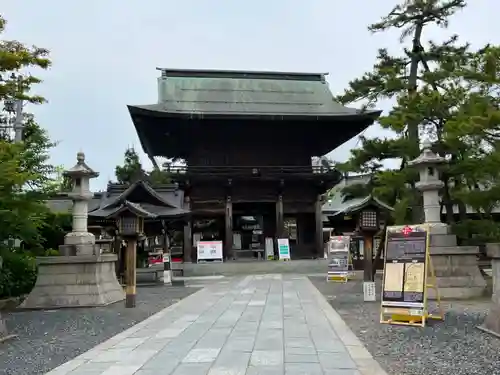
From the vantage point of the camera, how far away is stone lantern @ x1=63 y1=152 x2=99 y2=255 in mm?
12297

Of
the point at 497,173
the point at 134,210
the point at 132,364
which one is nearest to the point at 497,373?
the point at 132,364

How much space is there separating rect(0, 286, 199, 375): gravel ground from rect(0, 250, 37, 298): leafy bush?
7.76 ft

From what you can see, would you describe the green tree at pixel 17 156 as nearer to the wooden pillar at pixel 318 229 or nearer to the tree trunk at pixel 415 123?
the tree trunk at pixel 415 123

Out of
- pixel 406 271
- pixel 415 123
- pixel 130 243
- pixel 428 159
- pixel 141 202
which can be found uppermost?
pixel 415 123

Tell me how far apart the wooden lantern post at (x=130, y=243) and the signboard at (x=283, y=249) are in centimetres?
1358

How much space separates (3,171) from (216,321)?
14.3 feet

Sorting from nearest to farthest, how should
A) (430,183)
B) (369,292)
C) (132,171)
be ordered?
(369,292) → (430,183) → (132,171)

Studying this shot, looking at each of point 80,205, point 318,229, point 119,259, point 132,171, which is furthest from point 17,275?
point 132,171

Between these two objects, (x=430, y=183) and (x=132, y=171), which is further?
(x=132, y=171)

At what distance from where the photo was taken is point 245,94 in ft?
92.6

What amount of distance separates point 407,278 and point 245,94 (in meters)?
21.4

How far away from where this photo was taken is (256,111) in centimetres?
2558

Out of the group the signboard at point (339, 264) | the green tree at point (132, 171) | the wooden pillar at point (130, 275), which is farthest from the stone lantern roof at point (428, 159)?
the green tree at point (132, 171)

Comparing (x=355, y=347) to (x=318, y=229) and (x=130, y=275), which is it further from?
(x=318, y=229)
